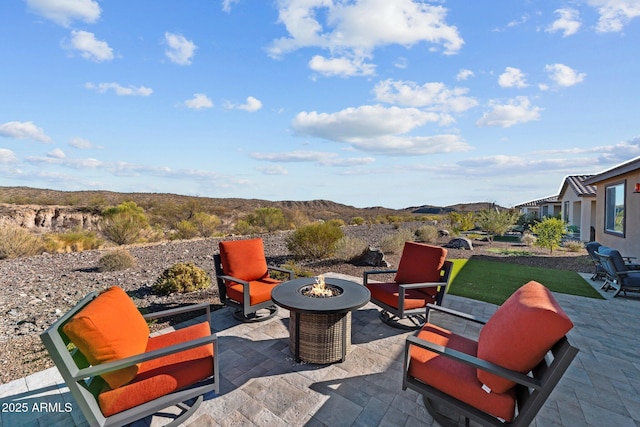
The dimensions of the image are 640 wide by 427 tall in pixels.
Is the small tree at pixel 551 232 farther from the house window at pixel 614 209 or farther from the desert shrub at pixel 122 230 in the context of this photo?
the desert shrub at pixel 122 230

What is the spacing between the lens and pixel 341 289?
3.39 m

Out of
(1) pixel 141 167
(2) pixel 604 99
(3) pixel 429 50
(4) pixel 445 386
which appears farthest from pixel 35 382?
(1) pixel 141 167

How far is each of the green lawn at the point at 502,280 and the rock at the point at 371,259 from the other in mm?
1791

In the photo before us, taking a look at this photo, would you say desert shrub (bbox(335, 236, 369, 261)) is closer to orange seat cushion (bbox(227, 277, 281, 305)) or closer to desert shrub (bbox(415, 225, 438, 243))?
orange seat cushion (bbox(227, 277, 281, 305))

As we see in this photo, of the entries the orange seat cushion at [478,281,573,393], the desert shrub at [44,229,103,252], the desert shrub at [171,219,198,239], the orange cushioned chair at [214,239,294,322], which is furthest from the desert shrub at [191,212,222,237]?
the orange seat cushion at [478,281,573,393]

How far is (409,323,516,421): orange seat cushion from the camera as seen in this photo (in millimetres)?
1800

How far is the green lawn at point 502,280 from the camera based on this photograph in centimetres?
544

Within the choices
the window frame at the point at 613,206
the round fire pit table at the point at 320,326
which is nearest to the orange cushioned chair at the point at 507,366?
the round fire pit table at the point at 320,326

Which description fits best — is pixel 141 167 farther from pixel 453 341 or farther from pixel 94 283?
pixel 453 341

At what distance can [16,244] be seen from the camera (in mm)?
8383

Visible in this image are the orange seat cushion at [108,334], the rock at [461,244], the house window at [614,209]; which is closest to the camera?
the orange seat cushion at [108,334]

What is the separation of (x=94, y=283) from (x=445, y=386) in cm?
655

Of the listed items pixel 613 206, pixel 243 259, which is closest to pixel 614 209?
pixel 613 206

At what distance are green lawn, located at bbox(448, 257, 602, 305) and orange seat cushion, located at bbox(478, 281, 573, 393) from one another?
11.6 ft
